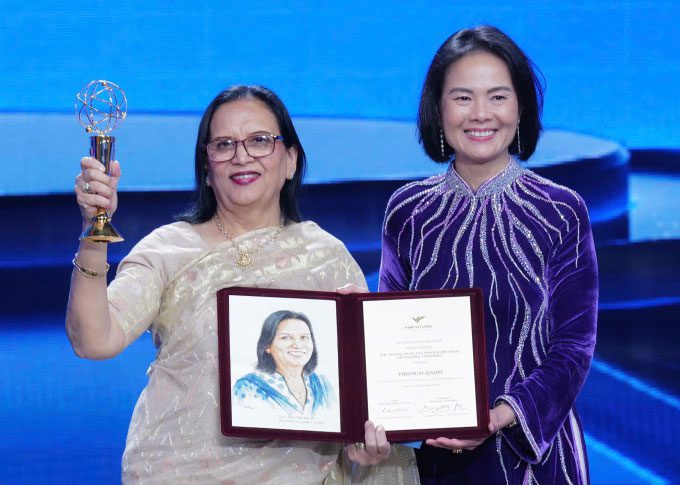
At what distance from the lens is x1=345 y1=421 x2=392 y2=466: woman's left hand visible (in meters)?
1.96

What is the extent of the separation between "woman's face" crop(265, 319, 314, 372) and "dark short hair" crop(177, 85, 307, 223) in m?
0.39

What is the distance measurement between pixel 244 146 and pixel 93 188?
18.1 inches

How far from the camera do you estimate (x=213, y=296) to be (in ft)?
6.93

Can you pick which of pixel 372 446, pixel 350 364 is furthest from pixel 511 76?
pixel 372 446

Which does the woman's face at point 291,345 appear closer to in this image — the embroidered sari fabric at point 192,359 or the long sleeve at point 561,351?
the embroidered sari fabric at point 192,359

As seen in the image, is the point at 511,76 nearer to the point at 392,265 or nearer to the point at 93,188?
the point at 392,265

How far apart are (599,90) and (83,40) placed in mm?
2079

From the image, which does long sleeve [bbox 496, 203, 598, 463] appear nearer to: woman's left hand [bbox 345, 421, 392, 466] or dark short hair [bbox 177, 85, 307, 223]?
woman's left hand [bbox 345, 421, 392, 466]

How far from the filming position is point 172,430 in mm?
2078

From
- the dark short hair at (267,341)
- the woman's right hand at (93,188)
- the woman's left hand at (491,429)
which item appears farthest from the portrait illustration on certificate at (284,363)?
the woman's right hand at (93,188)

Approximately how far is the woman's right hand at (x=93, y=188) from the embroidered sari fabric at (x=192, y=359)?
0.87ft

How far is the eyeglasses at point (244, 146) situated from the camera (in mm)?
2170
